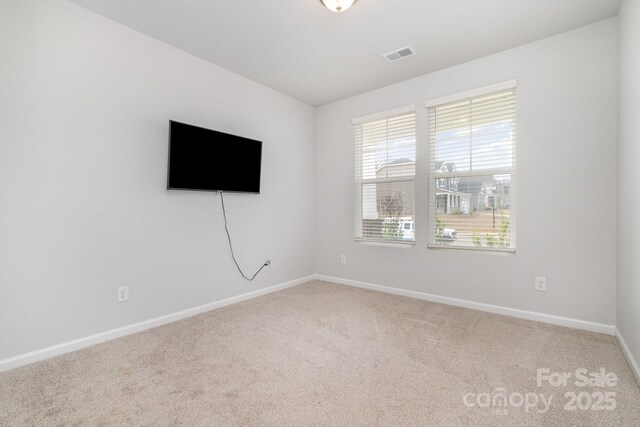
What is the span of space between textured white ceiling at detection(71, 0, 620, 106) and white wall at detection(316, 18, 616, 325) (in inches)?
7.8

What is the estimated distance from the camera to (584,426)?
1451 mm

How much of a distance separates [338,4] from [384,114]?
1.82 m

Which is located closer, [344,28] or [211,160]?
[344,28]

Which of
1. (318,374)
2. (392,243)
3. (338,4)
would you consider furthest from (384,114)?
(318,374)

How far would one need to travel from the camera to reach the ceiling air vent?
2.92m

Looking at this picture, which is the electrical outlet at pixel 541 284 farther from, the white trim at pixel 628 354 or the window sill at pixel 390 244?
the window sill at pixel 390 244

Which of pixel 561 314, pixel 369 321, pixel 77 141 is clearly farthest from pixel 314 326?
pixel 77 141

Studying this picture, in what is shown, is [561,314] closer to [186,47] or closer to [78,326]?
[78,326]

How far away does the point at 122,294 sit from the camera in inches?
100.0

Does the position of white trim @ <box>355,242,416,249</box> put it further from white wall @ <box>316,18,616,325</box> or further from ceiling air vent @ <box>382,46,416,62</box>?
ceiling air vent @ <box>382,46,416,62</box>

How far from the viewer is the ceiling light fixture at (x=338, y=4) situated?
2.14 metres

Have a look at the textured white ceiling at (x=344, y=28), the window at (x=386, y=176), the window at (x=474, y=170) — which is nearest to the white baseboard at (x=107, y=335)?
the window at (x=386, y=176)

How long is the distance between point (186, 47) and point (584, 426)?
3939 millimetres

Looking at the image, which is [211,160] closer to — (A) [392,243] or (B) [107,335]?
(B) [107,335]
